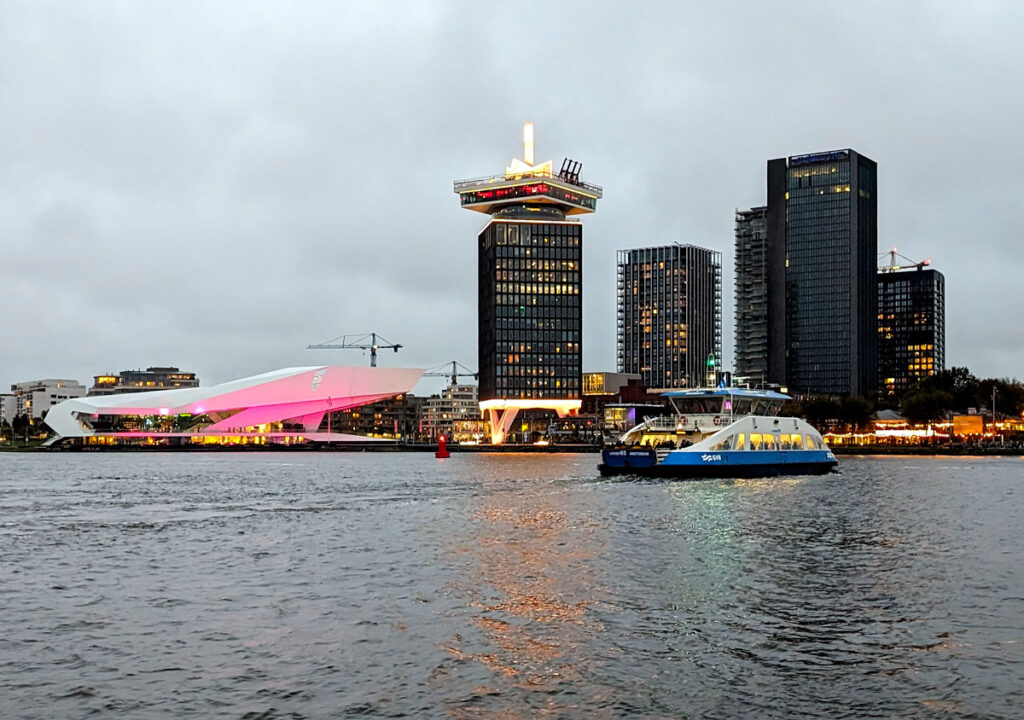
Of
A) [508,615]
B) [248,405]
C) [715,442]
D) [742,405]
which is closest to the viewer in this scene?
[508,615]

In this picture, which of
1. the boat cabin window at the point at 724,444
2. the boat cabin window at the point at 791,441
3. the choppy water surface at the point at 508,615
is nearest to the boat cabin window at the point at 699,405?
the boat cabin window at the point at 724,444

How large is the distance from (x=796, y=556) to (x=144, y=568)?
752 inches

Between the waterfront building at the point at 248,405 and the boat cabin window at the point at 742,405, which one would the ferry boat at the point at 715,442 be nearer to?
the boat cabin window at the point at 742,405

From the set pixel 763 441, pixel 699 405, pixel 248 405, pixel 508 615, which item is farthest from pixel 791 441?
pixel 248 405

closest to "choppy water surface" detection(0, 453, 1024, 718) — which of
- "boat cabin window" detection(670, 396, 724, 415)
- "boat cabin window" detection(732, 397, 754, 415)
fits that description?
"boat cabin window" detection(670, 396, 724, 415)

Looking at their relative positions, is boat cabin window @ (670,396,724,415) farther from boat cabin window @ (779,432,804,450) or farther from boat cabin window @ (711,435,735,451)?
boat cabin window @ (779,432,804,450)

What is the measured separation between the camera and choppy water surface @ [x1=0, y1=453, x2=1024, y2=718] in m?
15.2

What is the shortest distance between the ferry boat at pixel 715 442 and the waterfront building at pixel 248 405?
11130 cm

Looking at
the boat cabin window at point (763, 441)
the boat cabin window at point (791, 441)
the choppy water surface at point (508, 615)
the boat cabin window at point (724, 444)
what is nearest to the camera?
the choppy water surface at point (508, 615)

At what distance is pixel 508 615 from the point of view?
2097cm

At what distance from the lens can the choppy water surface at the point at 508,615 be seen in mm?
15195

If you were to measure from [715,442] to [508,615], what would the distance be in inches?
1952

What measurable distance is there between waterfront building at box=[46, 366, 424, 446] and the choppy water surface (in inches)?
5281

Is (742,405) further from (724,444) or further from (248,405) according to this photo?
(248,405)
